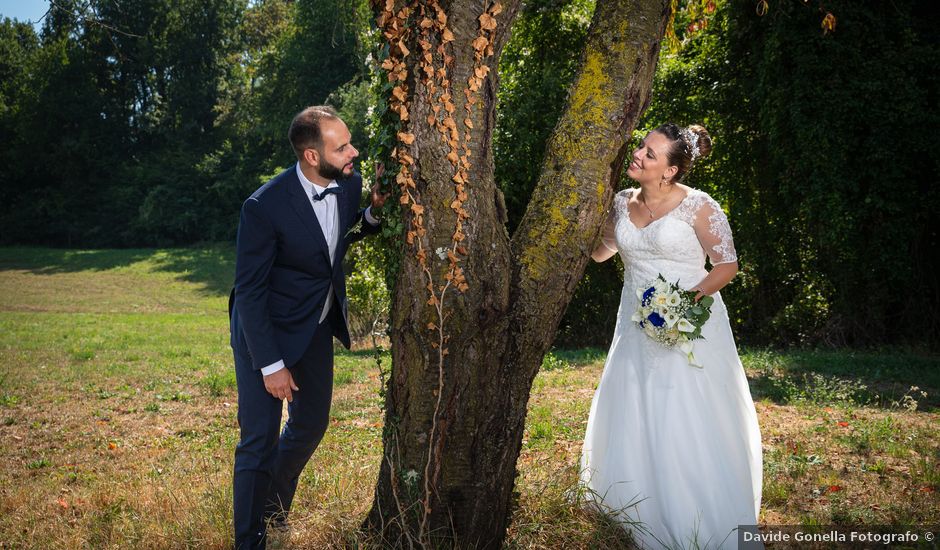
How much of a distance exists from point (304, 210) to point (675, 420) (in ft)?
7.66

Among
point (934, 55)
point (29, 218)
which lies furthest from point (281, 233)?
point (29, 218)

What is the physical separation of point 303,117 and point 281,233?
618 mm

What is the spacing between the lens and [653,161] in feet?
14.5

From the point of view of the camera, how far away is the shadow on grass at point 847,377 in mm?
7453

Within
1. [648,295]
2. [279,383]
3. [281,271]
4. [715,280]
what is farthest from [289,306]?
[715,280]

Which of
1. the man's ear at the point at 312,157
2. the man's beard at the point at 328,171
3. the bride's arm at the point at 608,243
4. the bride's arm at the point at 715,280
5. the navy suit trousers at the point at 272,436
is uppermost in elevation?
the man's ear at the point at 312,157

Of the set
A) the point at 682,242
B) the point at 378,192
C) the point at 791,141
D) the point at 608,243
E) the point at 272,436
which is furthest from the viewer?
the point at 791,141

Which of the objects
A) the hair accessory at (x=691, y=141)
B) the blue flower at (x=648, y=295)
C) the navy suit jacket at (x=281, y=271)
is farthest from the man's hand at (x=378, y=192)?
the hair accessory at (x=691, y=141)

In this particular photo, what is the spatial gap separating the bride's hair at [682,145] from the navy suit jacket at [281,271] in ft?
6.13

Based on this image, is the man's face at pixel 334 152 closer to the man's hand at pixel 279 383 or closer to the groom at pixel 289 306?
the groom at pixel 289 306

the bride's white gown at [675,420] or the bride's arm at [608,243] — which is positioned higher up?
the bride's arm at [608,243]

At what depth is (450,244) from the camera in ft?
11.1

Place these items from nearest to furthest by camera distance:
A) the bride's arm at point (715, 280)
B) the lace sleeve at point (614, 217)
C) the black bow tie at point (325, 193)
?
1. the black bow tie at point (325, 193)
2. the bride's arm at point (715, 280)
3. the lace sleeve at point (614, 217)

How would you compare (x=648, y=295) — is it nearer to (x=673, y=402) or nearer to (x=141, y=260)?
(x=673, y=402)
